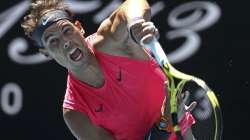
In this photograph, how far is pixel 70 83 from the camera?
3551 mm

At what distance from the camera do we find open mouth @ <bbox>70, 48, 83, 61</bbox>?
133 inches

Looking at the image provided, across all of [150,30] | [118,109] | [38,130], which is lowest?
[38,130]

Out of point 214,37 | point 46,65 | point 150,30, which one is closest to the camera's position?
point 150,30

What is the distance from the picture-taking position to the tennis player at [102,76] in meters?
3.41

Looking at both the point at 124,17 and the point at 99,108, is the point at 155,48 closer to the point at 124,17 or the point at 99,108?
the point at 124,17

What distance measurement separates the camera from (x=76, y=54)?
3.39 metres

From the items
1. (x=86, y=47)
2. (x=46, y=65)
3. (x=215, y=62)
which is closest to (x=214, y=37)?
(x=215, y=62)

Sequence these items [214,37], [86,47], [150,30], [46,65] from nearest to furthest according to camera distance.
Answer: [150,30]
[86,47]
[214,37]
[46,65]

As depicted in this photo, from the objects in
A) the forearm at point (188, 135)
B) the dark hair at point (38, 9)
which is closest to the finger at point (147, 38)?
the forearm at point (188, 135)

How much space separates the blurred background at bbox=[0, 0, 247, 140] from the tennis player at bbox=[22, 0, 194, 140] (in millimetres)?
1201

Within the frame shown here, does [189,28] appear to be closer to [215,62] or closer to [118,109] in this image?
[215,62]

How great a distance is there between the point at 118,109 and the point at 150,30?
85 centimetres

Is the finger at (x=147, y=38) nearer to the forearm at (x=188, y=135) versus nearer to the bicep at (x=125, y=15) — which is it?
the bicep at (x=125, y=15)

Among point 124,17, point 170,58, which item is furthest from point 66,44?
point 170,58
